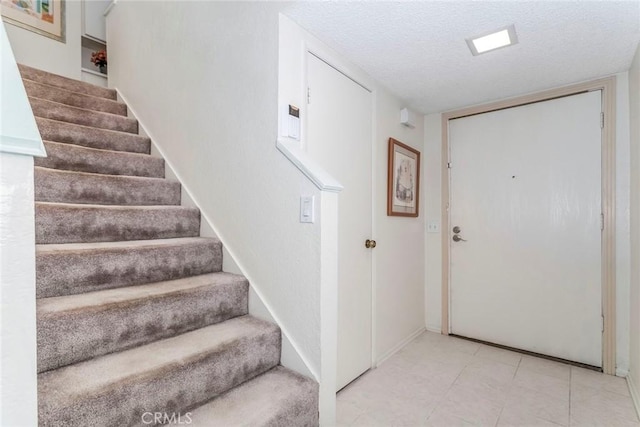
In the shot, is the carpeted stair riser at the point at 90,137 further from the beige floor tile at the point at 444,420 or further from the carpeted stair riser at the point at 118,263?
the beige floor tile at the point at 444,420

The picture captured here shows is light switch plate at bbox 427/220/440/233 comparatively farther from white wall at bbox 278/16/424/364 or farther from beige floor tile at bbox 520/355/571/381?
beige floor tile at bbox 520/355/571/381

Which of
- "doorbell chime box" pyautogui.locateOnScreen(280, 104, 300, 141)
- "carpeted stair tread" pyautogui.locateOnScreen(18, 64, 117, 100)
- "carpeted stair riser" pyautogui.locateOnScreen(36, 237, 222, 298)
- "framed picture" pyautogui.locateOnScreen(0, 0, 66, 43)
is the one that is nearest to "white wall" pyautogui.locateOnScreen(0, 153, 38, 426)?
"carpeted stair riser" pyautogui.locateOnScreen(36, 237, 222, 298)

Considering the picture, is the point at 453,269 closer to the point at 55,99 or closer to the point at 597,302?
the point at 597,302

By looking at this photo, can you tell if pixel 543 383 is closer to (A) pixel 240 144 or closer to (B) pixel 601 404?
(B) pixel 601 404

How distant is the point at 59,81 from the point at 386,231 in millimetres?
3080

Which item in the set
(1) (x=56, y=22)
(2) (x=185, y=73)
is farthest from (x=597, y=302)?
(1) (x=56, y=22)

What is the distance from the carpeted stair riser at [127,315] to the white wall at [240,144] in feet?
0.74

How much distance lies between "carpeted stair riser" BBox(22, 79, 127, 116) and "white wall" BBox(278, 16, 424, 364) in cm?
207

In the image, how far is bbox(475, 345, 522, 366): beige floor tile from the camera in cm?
244

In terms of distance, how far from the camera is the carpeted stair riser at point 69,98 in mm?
2449

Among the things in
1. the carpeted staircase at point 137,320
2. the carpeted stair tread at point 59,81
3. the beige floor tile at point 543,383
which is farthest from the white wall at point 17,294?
the carpeted stair tread at point 59,81

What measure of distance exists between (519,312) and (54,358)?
9.90ft

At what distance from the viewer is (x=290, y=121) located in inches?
65.6

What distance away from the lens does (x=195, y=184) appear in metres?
2.17
